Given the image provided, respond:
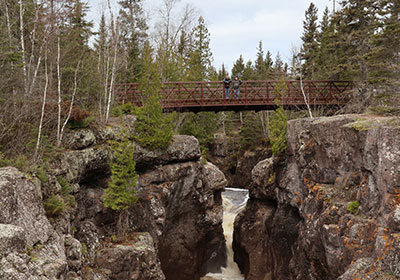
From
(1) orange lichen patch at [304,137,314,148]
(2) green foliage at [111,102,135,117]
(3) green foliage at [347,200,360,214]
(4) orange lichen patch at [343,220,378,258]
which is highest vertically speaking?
(2) green foliage at [111,102,135,117]

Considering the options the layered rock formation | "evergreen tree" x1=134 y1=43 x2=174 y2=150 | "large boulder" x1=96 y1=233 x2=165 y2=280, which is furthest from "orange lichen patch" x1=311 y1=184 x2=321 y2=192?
"evergreen tree" x1=134 y1=43 x2=174 y2=150

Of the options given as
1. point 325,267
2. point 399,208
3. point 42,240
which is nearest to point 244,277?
point 325,267

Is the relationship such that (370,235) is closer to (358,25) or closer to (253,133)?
(358,25)

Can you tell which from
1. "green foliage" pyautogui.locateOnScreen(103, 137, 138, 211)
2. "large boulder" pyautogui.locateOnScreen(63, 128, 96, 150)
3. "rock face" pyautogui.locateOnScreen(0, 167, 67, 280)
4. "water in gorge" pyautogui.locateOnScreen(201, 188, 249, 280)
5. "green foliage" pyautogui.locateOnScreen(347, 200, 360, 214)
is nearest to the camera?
"rock face" pyautogui.locateOnScreen(0, 167, 67, 280)

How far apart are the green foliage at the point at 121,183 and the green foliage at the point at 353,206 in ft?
32.1

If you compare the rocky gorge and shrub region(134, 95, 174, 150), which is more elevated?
shrub region(134, 95, 174, 150)

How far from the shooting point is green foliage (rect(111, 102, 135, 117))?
19.0m

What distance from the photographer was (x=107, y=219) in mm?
15430

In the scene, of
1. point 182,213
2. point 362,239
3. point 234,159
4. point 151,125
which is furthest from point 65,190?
point 234,159

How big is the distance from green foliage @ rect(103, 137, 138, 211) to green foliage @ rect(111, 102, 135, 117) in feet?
15.4

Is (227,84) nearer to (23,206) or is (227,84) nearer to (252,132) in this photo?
(23,206)

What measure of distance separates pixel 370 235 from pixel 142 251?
979 cm

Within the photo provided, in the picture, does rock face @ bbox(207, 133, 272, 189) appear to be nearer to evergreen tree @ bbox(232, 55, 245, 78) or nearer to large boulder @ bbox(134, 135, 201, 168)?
large boulder @ bbox(134, 135, 201, 168)

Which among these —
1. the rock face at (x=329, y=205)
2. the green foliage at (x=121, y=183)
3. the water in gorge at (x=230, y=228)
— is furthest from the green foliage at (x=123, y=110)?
the water in gorge at (x=230, y=228)
